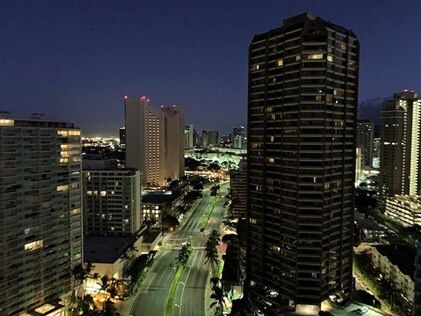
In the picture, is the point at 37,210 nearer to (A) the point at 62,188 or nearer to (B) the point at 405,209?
(A) the point at 62,188

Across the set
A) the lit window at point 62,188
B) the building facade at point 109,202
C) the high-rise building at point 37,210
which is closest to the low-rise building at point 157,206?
the building facade at point 109,202

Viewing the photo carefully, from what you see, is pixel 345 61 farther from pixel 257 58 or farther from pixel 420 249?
pixel 420 249

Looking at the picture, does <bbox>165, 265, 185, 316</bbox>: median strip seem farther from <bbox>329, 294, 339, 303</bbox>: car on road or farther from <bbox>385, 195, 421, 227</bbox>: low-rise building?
<bbox>385, 195, 421, 227</bbox>: low-rise building

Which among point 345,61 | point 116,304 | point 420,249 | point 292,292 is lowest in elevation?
point 116,304

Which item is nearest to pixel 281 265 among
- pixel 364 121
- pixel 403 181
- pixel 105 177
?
pixel 105 177

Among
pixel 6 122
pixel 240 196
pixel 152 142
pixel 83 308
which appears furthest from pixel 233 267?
pixel 152 142

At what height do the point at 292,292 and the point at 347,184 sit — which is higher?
the point at 347,184
